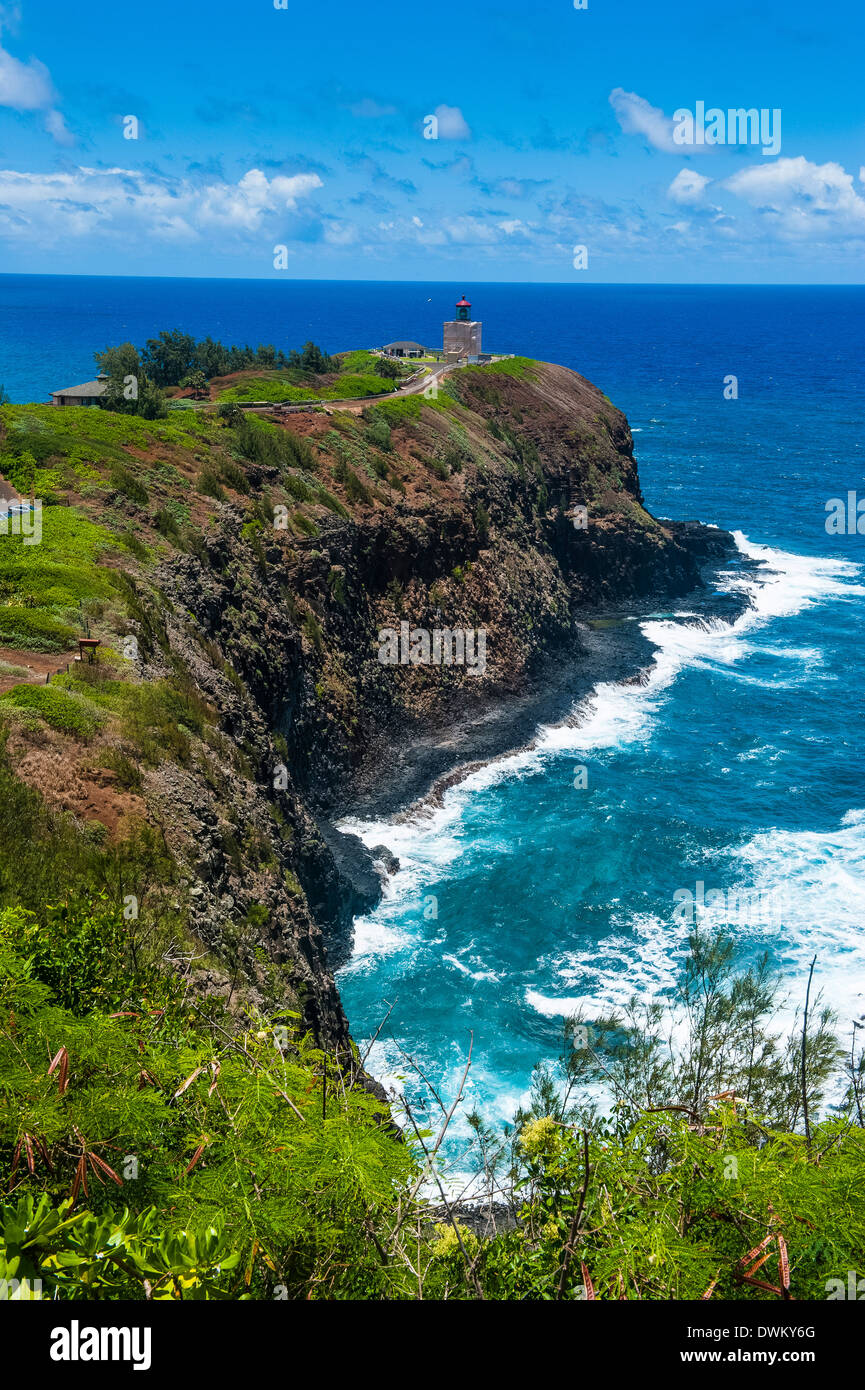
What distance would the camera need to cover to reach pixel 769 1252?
647 cm

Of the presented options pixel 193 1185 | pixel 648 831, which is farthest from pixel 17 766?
pixel 648 831

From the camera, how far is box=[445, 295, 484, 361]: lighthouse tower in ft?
259

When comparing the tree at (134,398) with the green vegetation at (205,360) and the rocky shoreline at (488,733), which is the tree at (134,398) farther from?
the rocky shoreline at (488,733)

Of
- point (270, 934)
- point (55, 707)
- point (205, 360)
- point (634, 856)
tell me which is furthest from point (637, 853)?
point (205, 360)

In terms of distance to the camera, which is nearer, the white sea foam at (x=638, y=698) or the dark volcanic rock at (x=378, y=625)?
the dark volcanic rock at (x=378, y=625)

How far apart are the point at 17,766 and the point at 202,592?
15665 millimetres

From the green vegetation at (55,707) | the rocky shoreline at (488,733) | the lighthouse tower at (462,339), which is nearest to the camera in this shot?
the green vegetation at (55,707)

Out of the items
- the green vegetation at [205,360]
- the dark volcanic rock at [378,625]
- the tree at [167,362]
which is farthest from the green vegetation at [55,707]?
the tree at [167,362]

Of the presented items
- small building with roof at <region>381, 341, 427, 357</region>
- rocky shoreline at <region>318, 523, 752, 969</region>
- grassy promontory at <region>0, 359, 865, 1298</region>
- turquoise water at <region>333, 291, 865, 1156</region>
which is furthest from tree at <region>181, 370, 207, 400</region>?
turquoise water at <region>333, 291, 865, 1156</region>

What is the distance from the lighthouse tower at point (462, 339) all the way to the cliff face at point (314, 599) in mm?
7777

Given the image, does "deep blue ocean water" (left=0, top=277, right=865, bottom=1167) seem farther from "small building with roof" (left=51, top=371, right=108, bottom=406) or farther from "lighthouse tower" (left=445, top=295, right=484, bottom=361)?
"lighthouse tower" (left=445, top=295, right=484, bottom=361)

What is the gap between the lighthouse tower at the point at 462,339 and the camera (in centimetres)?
7894

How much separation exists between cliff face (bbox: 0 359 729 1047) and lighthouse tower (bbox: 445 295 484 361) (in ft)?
25.5
